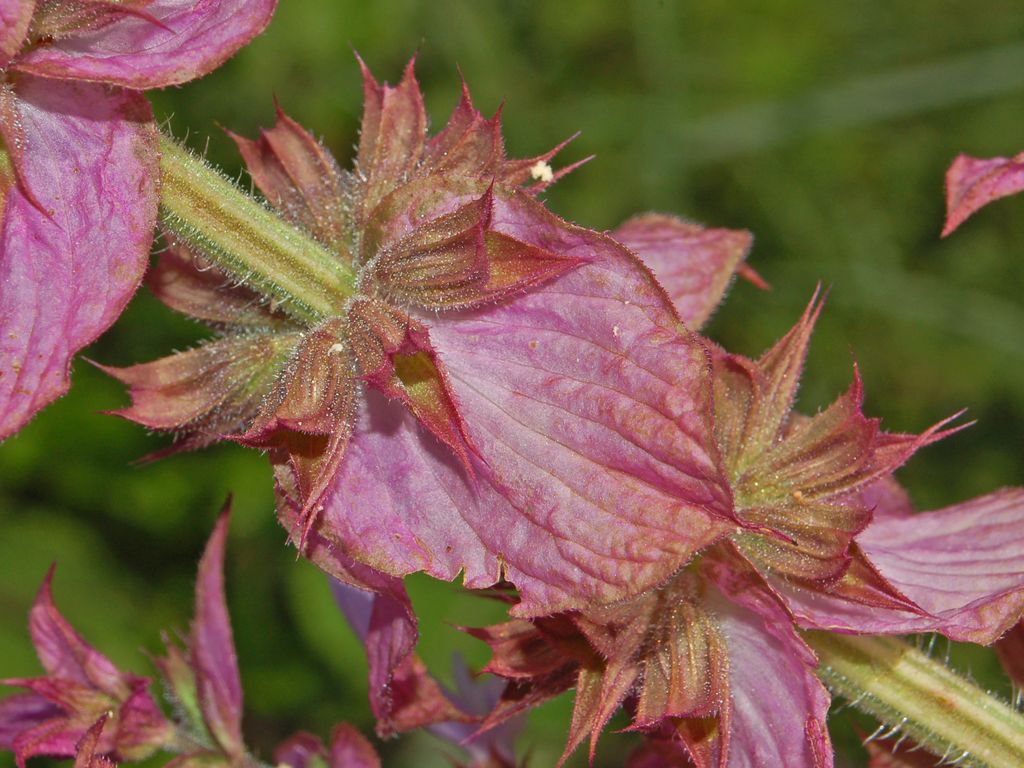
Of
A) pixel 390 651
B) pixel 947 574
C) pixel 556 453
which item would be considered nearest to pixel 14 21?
pixel 556 453

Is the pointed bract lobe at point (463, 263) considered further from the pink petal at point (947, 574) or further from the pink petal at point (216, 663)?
the pink petal at point (216, 663)

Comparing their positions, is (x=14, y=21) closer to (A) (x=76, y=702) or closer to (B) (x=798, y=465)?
(B) (x=798, y=465)

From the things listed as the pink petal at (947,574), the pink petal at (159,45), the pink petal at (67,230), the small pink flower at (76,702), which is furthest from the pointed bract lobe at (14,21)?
the pink petal at (947,574)

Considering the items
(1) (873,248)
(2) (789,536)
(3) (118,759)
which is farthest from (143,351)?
(2) (789,536)

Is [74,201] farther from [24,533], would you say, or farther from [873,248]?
[873,248]

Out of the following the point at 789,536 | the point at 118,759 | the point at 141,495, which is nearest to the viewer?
the point at 789,536

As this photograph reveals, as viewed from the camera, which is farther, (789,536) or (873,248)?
(873,248)
